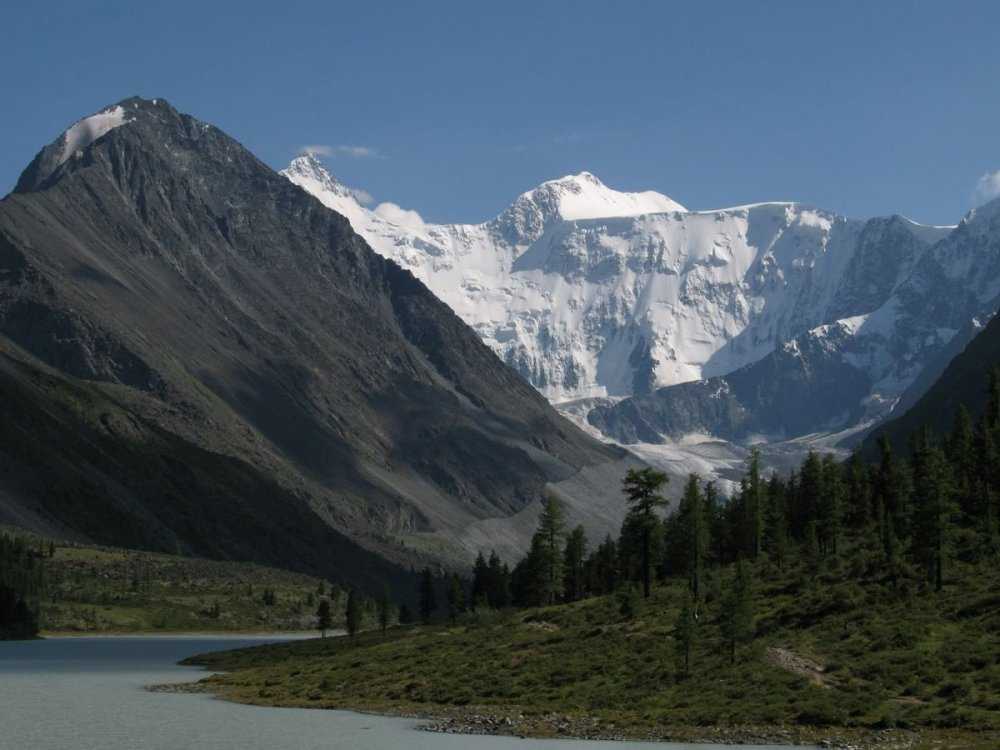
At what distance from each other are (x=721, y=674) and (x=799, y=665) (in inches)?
207

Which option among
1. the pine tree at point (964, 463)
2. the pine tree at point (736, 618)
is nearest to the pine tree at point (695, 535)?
the pine tree at point (736, 618)

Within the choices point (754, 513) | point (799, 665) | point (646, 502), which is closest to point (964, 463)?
point (754, 513)

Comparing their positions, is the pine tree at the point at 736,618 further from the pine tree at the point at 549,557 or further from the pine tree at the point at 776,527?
the pine tree at the point at 549,557

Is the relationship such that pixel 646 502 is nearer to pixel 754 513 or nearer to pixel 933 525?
pixel 754 513

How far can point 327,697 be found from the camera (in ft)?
378

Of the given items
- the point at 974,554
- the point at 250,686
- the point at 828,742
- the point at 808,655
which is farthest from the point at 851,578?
the point at 250,686

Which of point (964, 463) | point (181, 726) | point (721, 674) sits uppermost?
point (964, 463)

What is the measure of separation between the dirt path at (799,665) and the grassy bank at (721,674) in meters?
0.13

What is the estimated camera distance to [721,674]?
99.2 metres

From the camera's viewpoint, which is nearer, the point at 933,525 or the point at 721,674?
the point at 721,674

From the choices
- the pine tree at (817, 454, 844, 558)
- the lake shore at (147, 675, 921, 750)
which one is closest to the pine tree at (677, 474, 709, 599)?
the pine tree at (817, 454, 844, 558)

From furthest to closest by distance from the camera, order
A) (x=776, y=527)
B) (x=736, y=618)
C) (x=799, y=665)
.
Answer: (x=776, y=527)
(x=736, y=618)
(x=799, y=665)

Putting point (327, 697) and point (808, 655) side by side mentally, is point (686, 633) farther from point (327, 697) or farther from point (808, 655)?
point (327, 697)

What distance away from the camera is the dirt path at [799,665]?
9419 cm
